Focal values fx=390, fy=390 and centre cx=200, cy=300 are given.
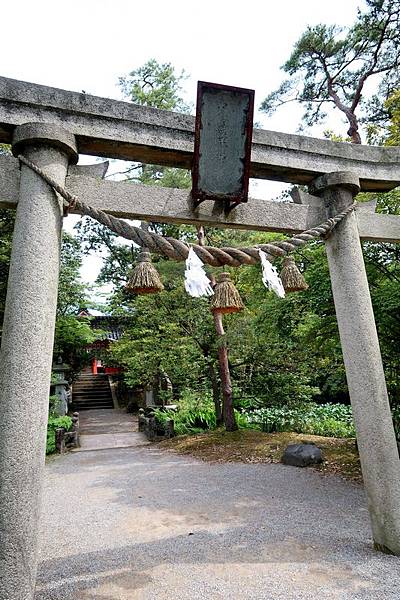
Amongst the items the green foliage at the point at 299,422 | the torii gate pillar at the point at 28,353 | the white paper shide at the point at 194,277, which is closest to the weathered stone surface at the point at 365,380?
the white paper shide at the point at 194,277

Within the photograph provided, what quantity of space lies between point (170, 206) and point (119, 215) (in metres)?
0.47

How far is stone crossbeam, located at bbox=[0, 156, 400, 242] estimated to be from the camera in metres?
3.33

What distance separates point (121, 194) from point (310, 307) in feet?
13.8

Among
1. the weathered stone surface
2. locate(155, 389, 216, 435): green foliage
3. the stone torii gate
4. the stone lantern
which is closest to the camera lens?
the stone torii gate

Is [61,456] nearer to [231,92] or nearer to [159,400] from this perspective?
[159,400]

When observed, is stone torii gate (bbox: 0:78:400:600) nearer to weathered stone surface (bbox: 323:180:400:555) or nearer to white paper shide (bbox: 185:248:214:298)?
weathered stone surface (bbox: 323:180:400:555)

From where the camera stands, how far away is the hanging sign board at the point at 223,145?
3424mm

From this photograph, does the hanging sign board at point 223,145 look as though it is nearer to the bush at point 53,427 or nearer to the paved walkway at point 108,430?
the bush at point 53,427

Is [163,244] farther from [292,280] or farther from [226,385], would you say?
[226,385]

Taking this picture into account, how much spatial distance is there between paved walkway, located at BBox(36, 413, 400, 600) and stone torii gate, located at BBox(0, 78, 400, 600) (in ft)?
2.10

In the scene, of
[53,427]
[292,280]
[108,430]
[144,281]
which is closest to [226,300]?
[292,280]

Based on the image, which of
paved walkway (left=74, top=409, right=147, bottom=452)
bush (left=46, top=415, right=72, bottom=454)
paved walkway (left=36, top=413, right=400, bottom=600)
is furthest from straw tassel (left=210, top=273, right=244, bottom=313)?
paved walkway (left=74, top=409, right=147, bottom=452)

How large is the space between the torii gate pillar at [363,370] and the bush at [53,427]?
867cm

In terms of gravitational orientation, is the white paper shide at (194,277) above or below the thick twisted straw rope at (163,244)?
below
